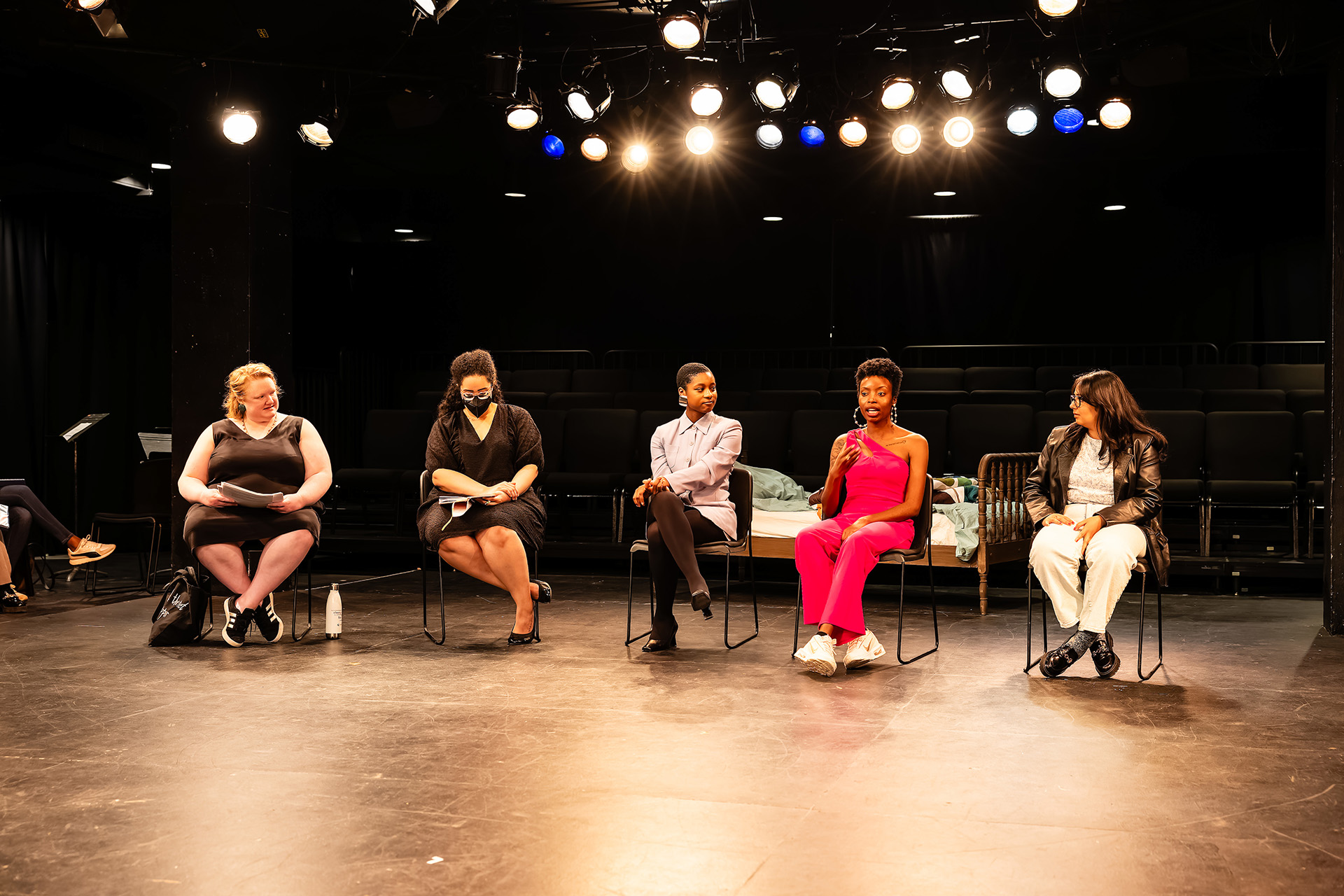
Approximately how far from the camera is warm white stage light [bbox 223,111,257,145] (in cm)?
590

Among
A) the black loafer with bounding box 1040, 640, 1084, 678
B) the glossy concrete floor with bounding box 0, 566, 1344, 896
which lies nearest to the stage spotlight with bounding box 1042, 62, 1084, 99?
the glossy concrete floor with bounding box 0, 566, 1344, 896

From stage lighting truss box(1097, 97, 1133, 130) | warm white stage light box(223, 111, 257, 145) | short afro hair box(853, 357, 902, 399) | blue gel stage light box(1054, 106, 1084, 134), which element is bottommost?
short afro hair box(853, 357, 902, 399)

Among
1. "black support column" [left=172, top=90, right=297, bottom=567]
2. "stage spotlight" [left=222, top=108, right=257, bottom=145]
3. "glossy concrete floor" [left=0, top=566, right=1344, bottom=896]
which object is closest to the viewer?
"glossy concrete floor" [left=0, top=566, right=1344, bottom=896]

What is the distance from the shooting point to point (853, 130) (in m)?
7.02

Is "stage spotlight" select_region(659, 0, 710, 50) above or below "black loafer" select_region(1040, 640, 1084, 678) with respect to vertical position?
above

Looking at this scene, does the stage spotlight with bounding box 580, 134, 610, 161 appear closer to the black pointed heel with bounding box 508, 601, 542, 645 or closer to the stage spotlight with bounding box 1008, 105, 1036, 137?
the stage spotlight with bounding box 1008, 105, 1036, 137

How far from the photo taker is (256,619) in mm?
4773

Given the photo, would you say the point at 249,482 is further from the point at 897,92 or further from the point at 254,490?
the point at 897,92

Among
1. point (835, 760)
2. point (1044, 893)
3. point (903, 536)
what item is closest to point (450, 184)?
point (903, 536)

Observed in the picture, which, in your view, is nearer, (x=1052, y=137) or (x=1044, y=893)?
(x=1044, y=893)

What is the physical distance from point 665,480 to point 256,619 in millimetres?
1827

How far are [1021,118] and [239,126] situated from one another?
14.6 ft

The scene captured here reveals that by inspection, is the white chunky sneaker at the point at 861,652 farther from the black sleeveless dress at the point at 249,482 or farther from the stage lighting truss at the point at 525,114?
the stage lighting truss at the point at 525,114

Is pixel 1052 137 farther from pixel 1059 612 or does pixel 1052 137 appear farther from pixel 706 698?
pixel 706 698
